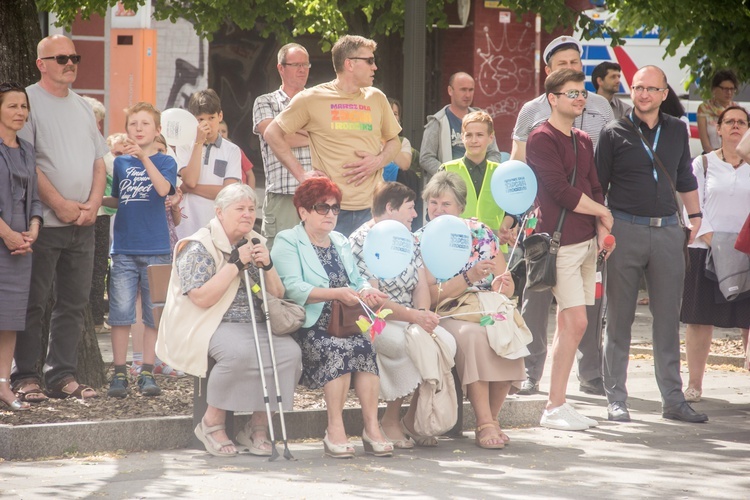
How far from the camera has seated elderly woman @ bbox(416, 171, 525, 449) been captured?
755 centimetres

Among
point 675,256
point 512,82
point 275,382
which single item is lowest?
point 275,382

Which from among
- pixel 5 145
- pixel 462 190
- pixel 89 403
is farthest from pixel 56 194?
pixel 462 190

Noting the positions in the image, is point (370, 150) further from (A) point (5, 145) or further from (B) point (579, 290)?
(A) point (5, 145)

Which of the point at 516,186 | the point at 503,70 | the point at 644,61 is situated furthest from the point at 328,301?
the point at 503,70

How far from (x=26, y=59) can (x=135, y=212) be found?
133cm

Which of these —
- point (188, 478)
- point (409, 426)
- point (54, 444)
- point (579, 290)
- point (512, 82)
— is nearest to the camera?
point (188, 478)

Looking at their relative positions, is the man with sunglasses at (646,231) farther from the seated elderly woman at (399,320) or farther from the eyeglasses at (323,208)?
the eyeglasses at (323,208)

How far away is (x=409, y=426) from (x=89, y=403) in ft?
6.75

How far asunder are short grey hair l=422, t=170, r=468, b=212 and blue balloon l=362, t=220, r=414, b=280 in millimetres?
677

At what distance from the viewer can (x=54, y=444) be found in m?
7.01

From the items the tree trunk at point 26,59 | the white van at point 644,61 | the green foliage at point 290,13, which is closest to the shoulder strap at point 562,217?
the tree trunk at point 26,59

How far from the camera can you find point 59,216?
26.5 feet

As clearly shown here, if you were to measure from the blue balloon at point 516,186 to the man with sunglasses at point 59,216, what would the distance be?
2661mm

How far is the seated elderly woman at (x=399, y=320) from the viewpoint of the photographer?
7.39m
